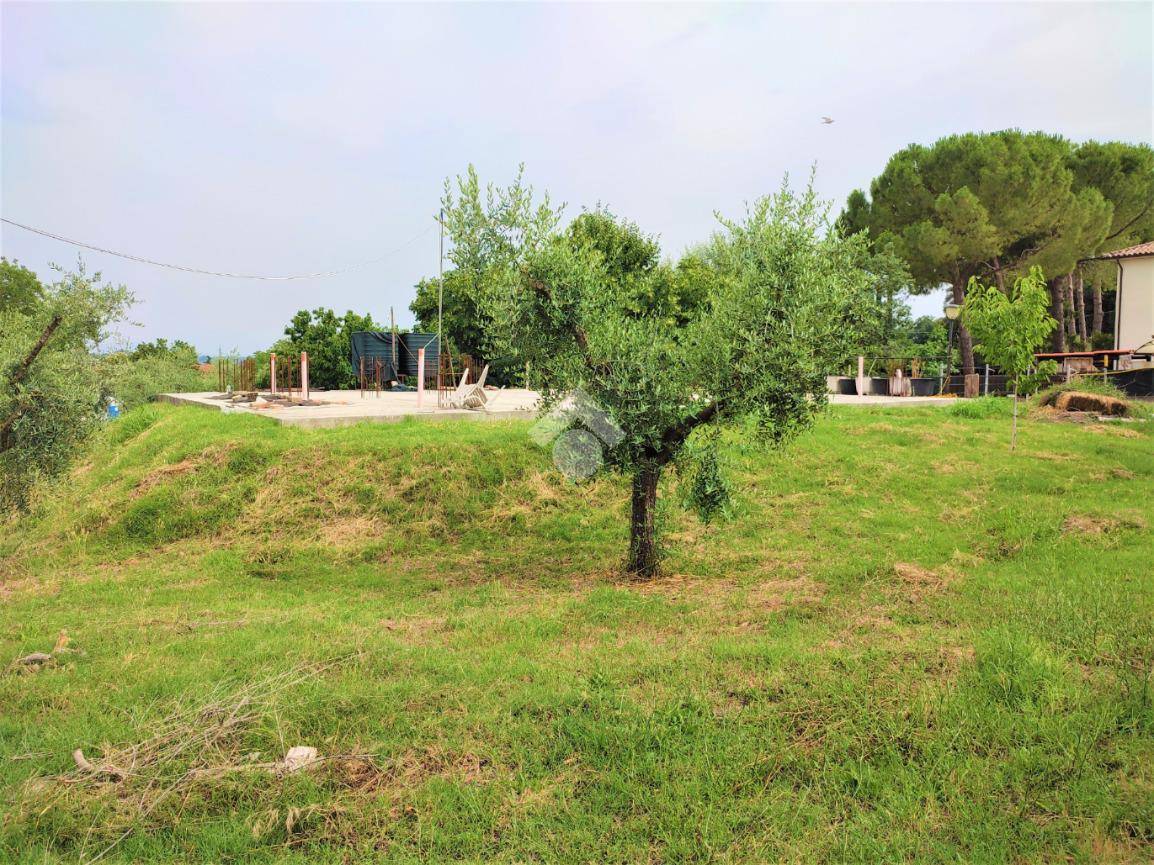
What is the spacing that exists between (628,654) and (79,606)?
6.42 m

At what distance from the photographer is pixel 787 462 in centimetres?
1427

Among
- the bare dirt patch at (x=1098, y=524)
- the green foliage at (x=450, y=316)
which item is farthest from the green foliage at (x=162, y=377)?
the bare dirt patch at (x=1098, y=524)

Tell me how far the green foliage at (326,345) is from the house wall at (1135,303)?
3388 centimetres

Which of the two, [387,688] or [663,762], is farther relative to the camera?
[387,688]

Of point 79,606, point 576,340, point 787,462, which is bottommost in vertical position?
point 79,606

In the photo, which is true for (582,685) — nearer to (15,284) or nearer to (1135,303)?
(1135,303)

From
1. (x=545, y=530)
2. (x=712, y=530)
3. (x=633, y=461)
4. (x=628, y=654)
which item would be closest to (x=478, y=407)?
(x=545, y=530)

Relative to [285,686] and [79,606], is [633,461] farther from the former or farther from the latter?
[79,606]

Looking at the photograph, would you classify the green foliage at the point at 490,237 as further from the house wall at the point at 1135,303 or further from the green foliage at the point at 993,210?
the house wall at the point at 1135,303

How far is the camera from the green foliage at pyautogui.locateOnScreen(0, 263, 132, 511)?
7.86 metres

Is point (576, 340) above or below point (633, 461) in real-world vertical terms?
above

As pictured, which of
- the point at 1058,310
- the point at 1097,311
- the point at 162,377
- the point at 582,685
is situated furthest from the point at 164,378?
the point at 1097,311

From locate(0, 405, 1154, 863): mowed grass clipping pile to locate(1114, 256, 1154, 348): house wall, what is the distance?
1168 inches

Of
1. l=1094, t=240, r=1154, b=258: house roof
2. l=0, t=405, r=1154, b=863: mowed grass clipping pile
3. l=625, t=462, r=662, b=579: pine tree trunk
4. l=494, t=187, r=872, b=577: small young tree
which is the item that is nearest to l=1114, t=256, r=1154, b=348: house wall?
l=1094, t=240, r=1154, b=258: house roof
